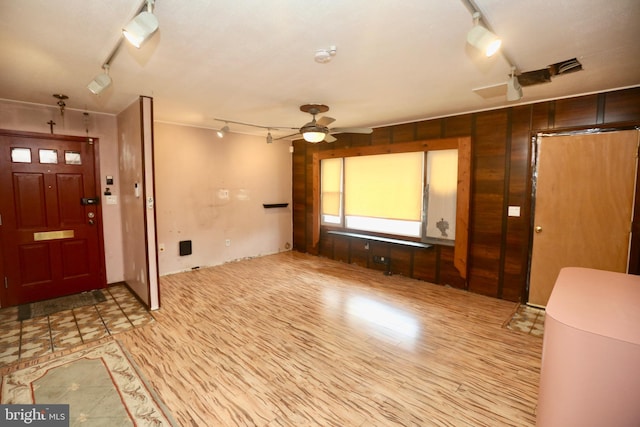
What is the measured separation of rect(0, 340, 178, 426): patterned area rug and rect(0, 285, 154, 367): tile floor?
0.91 feet

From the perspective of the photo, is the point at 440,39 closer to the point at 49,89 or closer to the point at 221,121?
the point at 221,121

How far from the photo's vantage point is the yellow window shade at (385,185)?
4.79 meters

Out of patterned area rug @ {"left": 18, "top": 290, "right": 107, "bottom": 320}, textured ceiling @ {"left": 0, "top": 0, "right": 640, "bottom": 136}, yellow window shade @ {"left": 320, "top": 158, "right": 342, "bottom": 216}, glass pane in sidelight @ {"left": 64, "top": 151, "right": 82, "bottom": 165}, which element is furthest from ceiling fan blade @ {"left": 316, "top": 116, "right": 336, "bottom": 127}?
patterned area rug @ {"left": 18, "top": 290, "right": 107, "bottom": 320}

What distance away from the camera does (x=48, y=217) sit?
12.7ft

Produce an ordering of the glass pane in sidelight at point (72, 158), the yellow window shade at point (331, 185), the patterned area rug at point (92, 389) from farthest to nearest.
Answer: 1. the yellow window shade at point (331, 185)
2. the glass pane in sidelight at point (72, 158)
3. the patterned area rug at point (92, 389)

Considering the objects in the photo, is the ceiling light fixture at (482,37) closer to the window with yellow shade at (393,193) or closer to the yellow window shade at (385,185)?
the window with yellow shade at (393,193)

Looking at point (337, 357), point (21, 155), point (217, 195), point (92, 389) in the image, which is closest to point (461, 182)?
point (337, 357)

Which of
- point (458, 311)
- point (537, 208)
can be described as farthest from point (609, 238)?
point (458, 311)

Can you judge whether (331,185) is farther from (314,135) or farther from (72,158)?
(72,158)

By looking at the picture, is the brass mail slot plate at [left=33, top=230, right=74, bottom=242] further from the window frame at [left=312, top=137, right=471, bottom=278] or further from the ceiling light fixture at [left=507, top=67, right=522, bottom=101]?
the ceiling light fixture at [left=507, top=67, right=522, bottom=101]

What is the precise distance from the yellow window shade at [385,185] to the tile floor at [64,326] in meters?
3.90

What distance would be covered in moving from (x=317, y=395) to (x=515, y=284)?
10.7ft

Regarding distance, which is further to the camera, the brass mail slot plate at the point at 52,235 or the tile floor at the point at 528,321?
the brass mail slot plate at the point at 52,235

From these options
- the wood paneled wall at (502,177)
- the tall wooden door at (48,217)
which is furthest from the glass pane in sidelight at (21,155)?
the wood paneled wall at (502,177)
